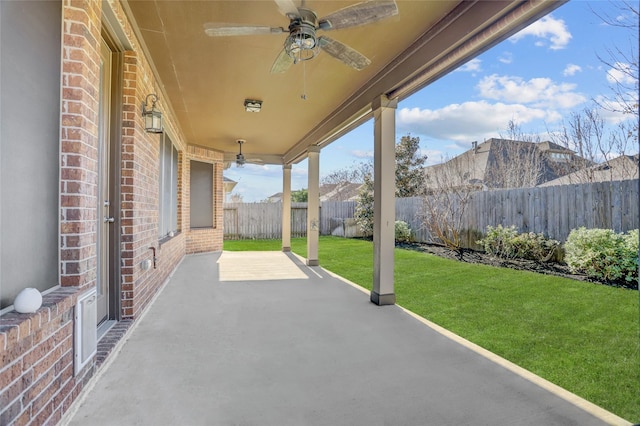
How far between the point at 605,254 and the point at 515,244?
186 cm

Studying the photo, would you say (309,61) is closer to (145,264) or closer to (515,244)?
(145,264)

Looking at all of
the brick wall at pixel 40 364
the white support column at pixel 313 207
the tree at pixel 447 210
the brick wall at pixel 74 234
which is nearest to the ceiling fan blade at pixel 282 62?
the brick wall at pixel 74 234

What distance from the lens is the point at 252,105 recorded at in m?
5.36

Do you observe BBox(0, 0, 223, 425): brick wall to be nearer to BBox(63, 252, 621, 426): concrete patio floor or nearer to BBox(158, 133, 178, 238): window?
BBox(63, 252, 621, 426): concrete patio floor

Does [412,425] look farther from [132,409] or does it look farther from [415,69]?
[415,69]

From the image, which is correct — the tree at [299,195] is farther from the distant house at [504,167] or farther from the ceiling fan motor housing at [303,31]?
the ceiling fan motor housing at [303,31]

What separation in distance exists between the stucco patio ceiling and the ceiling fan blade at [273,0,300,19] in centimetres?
48

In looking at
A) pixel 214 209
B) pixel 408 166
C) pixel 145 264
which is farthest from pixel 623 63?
pixel 408 166

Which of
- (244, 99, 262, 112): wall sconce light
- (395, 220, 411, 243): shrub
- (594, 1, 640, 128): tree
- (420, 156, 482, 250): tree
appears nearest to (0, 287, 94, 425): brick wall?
(244, 99, 262, 112): wall sconce light

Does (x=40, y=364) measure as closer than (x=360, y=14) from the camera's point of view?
Yes

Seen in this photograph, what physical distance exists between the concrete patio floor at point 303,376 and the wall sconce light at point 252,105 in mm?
3108

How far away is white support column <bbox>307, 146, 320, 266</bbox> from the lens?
293 inches

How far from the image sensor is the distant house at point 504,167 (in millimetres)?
9641

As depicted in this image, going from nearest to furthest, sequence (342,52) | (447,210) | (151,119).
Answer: (342,52) < (151,119) < (447,210)
